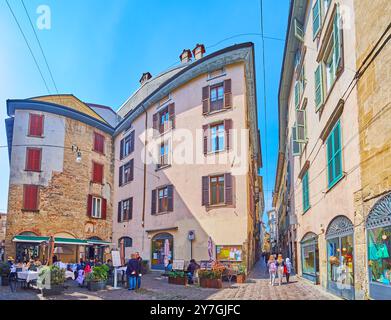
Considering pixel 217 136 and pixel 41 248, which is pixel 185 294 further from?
pixel 41 248

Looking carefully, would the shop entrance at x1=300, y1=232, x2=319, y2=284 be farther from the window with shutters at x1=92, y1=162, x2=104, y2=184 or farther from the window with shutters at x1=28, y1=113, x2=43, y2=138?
the window with shutters at x1=28, y1=113, x2=43, y2=138

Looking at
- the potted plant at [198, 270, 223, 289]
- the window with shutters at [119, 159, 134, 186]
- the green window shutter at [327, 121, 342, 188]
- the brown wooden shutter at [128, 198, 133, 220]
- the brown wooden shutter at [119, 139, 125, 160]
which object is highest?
the brown wooden shutter at [119, 139, 125, 160]

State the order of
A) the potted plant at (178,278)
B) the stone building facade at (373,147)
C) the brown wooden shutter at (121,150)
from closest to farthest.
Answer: the stone building facade at (373,147)
the potted plant at (178,278)
the brown wooden shutter at (121,150)

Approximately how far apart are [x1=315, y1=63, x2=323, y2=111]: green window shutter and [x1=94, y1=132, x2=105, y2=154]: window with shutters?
848 inches

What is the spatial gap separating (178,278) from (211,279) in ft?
6.79

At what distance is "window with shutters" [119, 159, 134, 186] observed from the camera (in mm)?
30344

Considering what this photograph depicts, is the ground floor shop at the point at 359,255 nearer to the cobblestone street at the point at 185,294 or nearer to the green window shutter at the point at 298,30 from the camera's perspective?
the cobblestone street at the point at 185,294

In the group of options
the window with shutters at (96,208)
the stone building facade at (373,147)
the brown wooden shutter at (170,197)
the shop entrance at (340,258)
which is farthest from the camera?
the window with shutters at (96,208)

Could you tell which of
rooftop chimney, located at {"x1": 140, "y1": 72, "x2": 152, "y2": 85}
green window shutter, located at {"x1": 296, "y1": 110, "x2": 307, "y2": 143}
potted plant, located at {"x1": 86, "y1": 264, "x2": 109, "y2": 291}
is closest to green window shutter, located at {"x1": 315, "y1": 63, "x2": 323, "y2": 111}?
green window shutter, located at {"x1": 296, "y1": 110, "x2": 307, "y2": 143}

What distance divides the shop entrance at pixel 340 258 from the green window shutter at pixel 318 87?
15.3ft

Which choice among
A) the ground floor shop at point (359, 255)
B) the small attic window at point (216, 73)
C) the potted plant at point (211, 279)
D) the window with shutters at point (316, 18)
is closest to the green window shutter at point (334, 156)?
the ground floor shop at point (359, 255)

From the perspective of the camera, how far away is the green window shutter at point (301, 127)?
1850 cm

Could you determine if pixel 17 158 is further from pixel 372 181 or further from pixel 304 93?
pixel 372 181

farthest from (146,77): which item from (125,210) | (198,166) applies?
A: (198,166)
